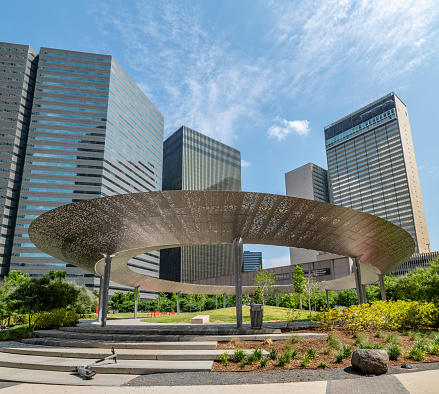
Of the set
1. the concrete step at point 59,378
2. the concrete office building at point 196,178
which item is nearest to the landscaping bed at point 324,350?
the concrete step at point 59,378

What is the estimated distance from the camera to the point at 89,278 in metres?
95.8

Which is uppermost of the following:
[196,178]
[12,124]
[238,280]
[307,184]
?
[307,184]

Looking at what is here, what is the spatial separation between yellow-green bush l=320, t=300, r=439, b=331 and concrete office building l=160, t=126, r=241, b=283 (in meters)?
119

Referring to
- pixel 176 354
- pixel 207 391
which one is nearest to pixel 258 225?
pixel 176 354

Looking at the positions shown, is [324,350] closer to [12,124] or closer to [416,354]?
[416,354]

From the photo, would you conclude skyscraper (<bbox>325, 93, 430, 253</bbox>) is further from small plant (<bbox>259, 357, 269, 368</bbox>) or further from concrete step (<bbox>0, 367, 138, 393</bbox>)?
concrete step (<bbox>0, 367, 138, 393</bbox>)

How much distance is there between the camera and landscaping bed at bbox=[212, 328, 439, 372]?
27.1 feet

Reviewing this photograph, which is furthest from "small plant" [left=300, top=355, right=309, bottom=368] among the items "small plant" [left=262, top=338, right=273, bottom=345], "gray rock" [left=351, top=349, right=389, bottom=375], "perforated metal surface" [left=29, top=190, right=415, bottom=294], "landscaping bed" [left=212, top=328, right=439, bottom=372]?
"perforated metal surface" [left=29, top=190, right=415, bottom=294]

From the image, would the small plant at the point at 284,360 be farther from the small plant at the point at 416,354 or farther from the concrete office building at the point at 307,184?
the concrete office building at the point at 307,184

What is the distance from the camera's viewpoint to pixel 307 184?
180 m

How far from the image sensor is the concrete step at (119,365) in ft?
26.3

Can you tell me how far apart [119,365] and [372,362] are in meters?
6.39

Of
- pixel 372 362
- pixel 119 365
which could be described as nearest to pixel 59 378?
pixel 119 365

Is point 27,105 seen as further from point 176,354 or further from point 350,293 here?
point 176,354
